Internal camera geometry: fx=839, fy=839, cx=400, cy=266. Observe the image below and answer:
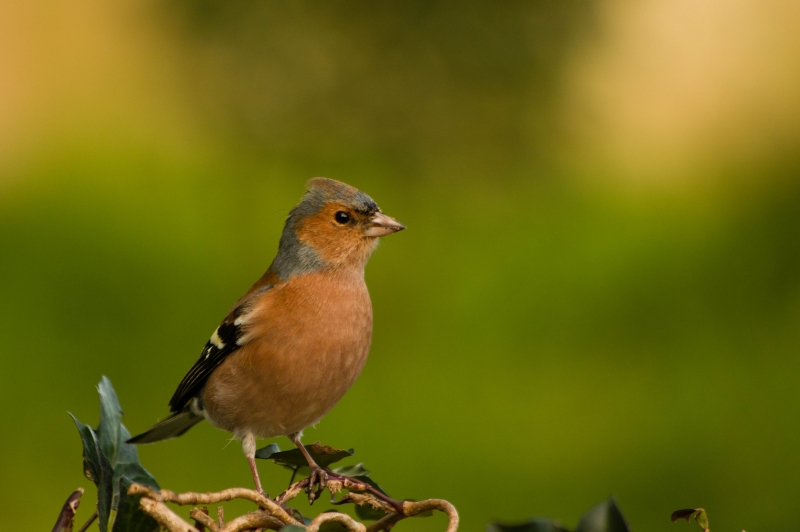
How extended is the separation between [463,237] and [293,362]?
262cm

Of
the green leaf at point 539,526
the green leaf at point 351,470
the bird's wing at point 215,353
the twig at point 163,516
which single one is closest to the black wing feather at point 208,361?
the bird's wing at point 215,353

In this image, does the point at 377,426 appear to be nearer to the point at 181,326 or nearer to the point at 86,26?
the point at 181,326

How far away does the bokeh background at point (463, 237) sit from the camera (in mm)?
4051

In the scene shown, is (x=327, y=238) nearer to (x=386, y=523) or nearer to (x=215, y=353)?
(x=215, y=353)

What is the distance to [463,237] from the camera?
466cm

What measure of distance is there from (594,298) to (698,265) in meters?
0.61

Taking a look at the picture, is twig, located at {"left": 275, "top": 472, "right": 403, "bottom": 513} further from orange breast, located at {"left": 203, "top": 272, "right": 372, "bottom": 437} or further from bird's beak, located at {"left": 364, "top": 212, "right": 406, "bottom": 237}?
bird's beak, located at {"left": 364, "top": 212, "right": 406, "bottom": 237}

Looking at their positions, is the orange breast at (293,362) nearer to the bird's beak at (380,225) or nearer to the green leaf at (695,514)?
the bird's beak at (380,225)

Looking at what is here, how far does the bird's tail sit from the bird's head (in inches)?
19.5

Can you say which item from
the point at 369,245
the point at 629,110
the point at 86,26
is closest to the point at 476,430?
the point at 369,245

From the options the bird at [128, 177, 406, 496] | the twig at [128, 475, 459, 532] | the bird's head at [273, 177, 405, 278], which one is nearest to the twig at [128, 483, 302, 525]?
the twig at [128, 475, 459, 532]

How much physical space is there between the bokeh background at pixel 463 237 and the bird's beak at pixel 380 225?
1.71 m

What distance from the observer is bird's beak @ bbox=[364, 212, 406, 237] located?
2.47 m

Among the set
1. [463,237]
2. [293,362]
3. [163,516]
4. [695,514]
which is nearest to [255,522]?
[163,516]
